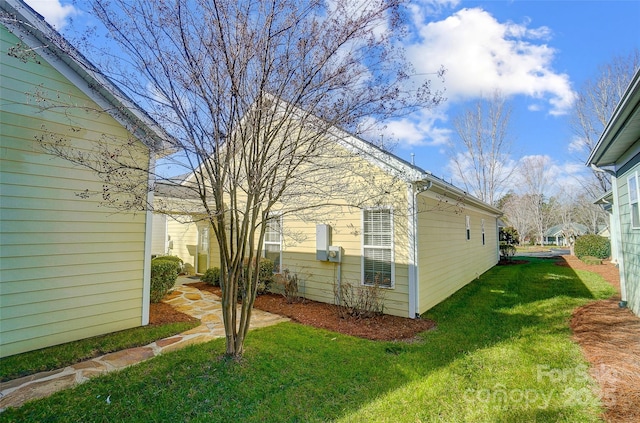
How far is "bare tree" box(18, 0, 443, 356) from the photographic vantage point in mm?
3477

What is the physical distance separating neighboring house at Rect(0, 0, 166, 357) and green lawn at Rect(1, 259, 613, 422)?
69.0 inches

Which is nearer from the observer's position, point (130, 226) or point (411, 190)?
point (130, 226)

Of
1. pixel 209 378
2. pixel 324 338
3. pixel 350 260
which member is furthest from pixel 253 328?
pixel 350 260

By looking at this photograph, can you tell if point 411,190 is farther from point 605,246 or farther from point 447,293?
point 605,246

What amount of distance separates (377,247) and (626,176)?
519 cm

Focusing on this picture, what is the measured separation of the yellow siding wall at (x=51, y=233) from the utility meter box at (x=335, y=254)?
3969 mm

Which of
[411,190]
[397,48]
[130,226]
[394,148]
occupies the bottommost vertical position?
[130,226]

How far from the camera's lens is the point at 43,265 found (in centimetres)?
432

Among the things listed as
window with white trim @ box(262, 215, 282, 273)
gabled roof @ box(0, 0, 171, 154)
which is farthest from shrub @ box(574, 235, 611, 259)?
gabled roof @ box(0, 0, 171, 154)

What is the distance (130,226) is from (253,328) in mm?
2822

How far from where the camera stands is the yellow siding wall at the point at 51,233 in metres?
4.09

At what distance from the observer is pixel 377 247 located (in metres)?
6.45

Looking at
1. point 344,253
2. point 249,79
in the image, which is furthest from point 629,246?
point 249,79

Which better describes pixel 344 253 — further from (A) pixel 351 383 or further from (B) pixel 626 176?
(B) pixel 626 176
